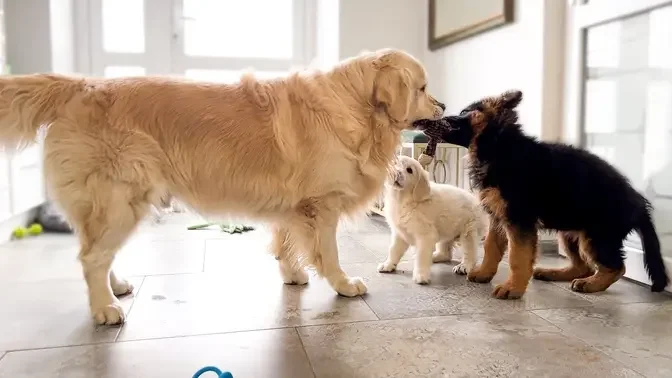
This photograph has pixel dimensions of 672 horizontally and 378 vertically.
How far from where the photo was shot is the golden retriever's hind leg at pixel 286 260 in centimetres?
242

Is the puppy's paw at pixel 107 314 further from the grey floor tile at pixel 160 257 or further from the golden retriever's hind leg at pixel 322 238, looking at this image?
the golden retriever's hind leg at pixel 322 238

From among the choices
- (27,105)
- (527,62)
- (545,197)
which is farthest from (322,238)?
(527,62)

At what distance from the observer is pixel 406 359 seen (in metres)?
1.64

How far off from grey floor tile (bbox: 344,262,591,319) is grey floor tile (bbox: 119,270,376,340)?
0.40 feet

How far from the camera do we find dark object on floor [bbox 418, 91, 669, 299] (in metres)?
2.28

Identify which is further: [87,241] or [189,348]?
[87,241]

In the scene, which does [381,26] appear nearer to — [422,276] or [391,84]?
[391,84]

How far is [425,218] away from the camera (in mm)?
2594

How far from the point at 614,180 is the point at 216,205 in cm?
167

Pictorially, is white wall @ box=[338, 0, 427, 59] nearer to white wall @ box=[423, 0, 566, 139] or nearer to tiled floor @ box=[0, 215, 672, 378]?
white wall @ box=[423, 0, 566, 139]

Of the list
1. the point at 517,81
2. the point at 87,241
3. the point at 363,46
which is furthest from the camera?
the point at 363,46

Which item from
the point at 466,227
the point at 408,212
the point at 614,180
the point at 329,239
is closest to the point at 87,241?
the point at 329,239

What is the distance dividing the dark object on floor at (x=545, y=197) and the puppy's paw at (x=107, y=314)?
149cm

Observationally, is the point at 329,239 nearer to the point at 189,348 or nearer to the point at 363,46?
the point at 189,348
